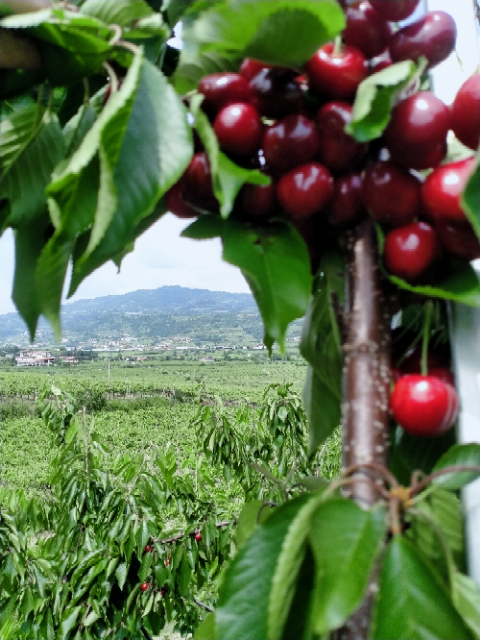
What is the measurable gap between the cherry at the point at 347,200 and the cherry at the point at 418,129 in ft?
0.08

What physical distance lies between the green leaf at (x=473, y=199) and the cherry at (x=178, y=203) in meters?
0.14

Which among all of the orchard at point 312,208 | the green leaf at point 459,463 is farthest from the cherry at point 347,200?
the green leaf at point 459,463

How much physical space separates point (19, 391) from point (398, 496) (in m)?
21.3

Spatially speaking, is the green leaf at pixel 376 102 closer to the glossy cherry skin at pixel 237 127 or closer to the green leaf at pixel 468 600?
the glossy cherry skin at pixel 237 127

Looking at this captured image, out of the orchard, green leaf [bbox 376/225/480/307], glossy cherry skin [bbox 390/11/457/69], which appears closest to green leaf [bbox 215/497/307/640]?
the orchard

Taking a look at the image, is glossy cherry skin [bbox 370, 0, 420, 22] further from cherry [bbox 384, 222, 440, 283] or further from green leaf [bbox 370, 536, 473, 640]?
green leaf [bbox 370, 536, 473, 640]

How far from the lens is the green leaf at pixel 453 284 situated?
247mm

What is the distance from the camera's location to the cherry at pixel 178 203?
0.30m

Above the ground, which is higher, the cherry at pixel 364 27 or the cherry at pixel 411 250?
the cherry at pixel 364 27

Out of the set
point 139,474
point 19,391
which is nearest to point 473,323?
point 139,474

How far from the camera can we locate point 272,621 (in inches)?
8.5

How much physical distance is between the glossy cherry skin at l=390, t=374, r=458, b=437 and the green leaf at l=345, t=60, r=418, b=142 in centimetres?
12

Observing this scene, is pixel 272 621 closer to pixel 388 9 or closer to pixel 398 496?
pixel 398 496

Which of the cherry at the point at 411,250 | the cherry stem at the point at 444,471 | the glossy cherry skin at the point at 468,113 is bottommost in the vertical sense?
the cherry stem at the point at 444,471
